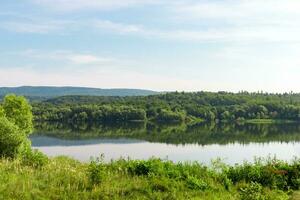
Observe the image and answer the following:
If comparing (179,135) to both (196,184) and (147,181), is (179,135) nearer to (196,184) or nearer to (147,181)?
(196,184)

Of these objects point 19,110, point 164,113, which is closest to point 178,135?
point 19,110

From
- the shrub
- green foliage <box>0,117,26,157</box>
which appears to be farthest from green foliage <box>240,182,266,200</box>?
green foliage <box>0,117,26,157</box>

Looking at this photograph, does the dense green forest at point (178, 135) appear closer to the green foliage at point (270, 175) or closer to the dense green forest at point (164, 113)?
the dense green forest at point (164, 113)

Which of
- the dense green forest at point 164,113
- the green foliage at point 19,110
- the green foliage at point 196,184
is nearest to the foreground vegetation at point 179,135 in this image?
the green foliage at point 19,110

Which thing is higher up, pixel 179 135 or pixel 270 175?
pixel 270 175

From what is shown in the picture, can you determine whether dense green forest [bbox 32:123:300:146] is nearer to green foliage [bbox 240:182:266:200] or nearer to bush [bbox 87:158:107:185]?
bush [bbox 87:158:107:185]

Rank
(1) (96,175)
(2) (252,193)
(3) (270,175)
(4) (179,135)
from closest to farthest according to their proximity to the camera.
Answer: (2) (252,193) → (1) (96,175) → (3) (270,175) → (4) (179,135)

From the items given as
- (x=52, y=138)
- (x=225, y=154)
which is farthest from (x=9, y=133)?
(x=52, y=138)

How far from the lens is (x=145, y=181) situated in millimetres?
14211

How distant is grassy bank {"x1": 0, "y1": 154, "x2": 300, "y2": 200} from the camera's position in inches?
511

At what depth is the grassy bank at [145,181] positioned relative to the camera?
13.0m

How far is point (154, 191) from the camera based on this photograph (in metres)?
13.4

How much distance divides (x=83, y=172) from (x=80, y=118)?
13018 centimetres

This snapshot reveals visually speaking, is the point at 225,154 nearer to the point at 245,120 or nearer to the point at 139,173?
the point at 139,173
